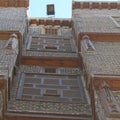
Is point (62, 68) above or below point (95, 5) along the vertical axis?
below

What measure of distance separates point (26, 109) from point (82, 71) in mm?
4950

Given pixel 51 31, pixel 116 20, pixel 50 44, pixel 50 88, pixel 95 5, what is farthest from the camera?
pixel 51 31

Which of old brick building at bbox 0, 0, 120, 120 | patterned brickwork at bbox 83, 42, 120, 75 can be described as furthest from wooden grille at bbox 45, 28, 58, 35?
patterned brickwork at bbox 83, 42, 120, 75

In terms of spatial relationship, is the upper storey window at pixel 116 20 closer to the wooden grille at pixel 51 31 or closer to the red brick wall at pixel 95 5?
the red brick wall at pixel 95 5

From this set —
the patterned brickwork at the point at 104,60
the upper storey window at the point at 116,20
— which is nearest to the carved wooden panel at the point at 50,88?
the patterned brickwork at the point at 104,60

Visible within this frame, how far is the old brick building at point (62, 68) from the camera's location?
11172mm

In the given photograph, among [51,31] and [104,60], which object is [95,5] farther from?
[104,60]

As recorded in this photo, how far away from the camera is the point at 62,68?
55.2 ft

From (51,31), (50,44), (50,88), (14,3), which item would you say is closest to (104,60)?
(50,88)

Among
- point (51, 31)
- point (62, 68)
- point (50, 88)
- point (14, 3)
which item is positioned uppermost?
point (14, 3)

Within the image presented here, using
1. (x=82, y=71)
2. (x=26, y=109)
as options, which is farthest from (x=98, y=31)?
(x=26, y=109)

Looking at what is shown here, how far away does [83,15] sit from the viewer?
75.2 feet

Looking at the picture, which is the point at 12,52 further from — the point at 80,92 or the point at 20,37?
the point at 20,37

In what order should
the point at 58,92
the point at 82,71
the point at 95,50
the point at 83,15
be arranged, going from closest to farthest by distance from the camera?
the point at 58,92 < the point at 95,50 < the point at 82,71 < the point at 83,15
